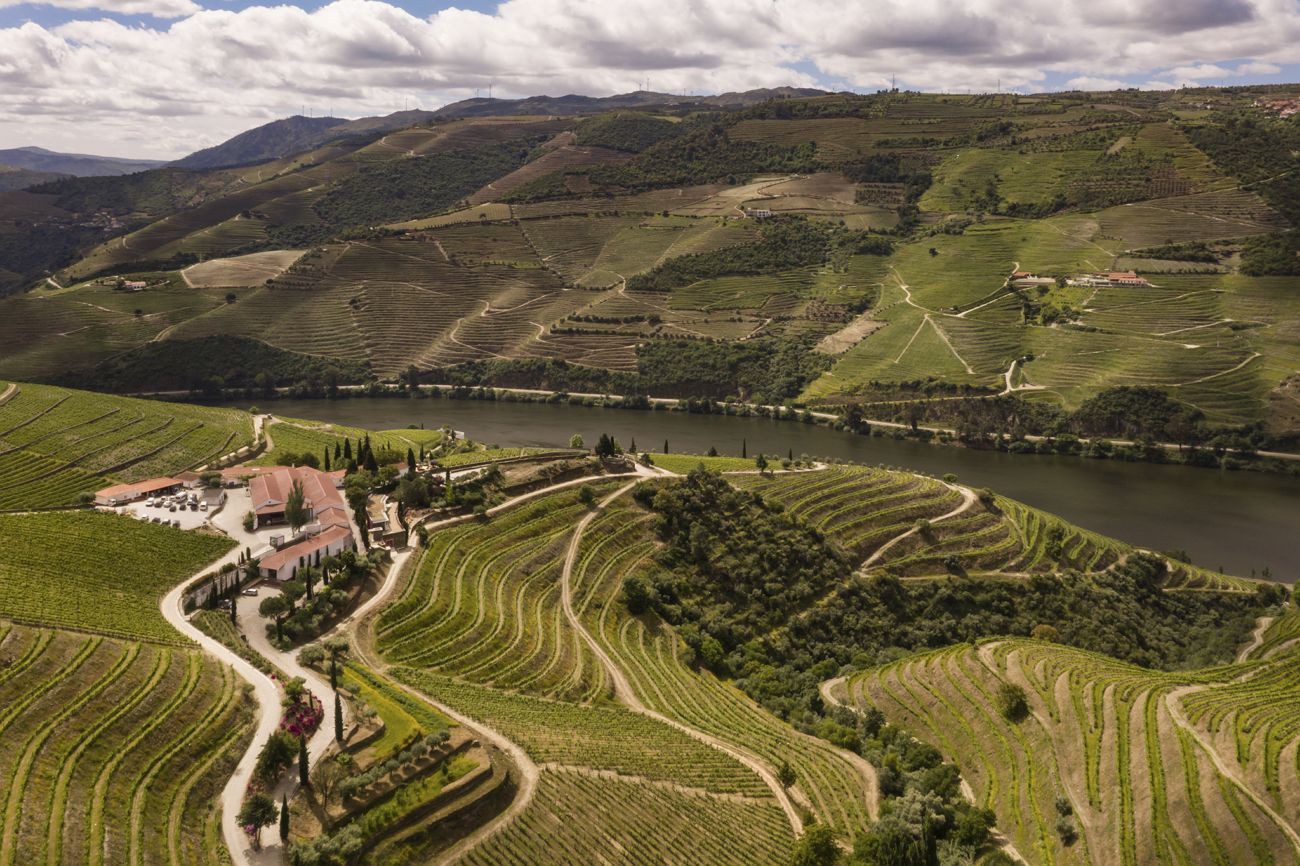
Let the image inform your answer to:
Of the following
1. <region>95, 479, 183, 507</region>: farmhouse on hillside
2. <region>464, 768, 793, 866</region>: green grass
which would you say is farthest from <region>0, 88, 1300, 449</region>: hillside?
<region>464, 768, 793, 866</region>: green grass

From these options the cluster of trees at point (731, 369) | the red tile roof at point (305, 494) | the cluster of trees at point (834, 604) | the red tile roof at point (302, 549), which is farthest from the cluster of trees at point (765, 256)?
the red tile roof at point (302, 549)

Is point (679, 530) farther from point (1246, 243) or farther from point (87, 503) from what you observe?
point (1246, 243)

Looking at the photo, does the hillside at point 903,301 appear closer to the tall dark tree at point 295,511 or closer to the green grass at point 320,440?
the green grass at point 320,440

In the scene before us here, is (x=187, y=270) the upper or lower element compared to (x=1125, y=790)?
upper

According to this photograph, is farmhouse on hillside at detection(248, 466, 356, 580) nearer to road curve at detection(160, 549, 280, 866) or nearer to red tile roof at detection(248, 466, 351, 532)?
red tile roof at detection(248, 466, 351, 532)

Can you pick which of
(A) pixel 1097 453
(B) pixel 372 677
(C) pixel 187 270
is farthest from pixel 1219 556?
(C) pixel 187 270

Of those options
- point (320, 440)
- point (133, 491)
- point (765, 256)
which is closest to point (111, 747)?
point (133, 491)
